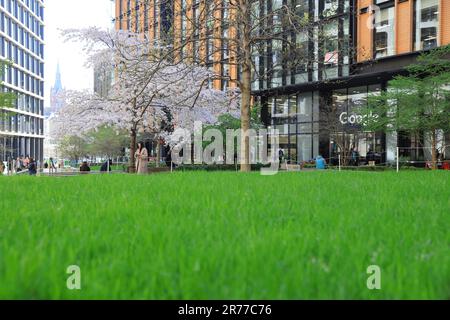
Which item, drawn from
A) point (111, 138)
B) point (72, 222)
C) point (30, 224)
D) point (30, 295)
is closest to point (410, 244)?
point (30, 295)

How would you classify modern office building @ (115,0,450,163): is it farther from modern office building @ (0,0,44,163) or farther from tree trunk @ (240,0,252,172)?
modern office building @ (0,0,44,163)

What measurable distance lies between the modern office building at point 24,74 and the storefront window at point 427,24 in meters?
53.9

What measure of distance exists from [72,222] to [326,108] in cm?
3513

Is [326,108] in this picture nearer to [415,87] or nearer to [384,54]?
[384,54]

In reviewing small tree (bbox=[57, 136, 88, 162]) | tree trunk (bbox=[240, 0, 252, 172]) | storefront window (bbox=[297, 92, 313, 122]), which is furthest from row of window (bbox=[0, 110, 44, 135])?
tree trunk (bbox=[240, 0, 252, 172])

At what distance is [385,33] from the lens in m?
32.7

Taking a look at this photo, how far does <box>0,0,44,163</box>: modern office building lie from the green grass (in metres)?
61.6

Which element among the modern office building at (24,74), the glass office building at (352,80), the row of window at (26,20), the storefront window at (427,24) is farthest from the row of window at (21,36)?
the storefront window at (427,24)

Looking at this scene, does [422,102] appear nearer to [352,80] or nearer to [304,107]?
[352,80]

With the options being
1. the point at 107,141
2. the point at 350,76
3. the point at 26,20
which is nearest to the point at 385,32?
the point at 350,76

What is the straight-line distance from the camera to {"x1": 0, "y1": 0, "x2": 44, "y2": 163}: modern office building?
205ft

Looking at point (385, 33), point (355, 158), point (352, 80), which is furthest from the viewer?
point (355, 158)

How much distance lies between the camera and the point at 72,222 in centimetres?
352

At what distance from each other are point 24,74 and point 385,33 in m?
62.2
